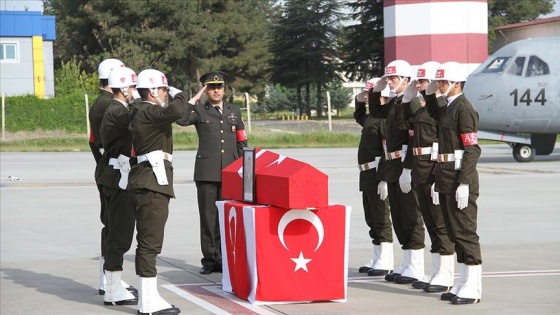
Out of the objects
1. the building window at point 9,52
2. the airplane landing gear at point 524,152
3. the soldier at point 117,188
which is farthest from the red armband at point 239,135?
the building window at point 9,52

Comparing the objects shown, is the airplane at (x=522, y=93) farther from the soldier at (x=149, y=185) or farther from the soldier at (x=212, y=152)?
the soldier at (x=149, y=185)

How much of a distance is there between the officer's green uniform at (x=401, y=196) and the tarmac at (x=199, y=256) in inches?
19.2

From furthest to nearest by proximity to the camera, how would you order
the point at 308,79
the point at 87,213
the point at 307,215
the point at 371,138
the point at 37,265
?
the point at 308,79 → the point at 87,213 → the point at 37,265 → the point at 371,138 → the point at 307,215

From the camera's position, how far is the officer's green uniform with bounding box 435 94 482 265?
9156 millimetres

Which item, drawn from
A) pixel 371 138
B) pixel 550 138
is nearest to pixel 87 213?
pixel 371 138

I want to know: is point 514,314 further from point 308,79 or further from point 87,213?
point 308,79

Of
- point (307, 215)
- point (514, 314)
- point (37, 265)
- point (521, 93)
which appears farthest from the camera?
point (521, 93)

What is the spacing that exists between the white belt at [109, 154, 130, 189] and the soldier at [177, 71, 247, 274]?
5.57 ft

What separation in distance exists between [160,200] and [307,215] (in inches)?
50.9

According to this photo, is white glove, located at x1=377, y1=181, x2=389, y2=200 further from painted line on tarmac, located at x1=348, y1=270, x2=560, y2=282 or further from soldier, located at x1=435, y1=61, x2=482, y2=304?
soldier, located at x1=435, y1=61, x2=482, y2=304

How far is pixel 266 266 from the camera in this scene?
9.19 metres

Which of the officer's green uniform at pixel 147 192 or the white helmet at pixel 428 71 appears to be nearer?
the officer's green uniform at pixel 147 192

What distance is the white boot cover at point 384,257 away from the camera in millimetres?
10879

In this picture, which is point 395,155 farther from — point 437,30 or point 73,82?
point 73,82
